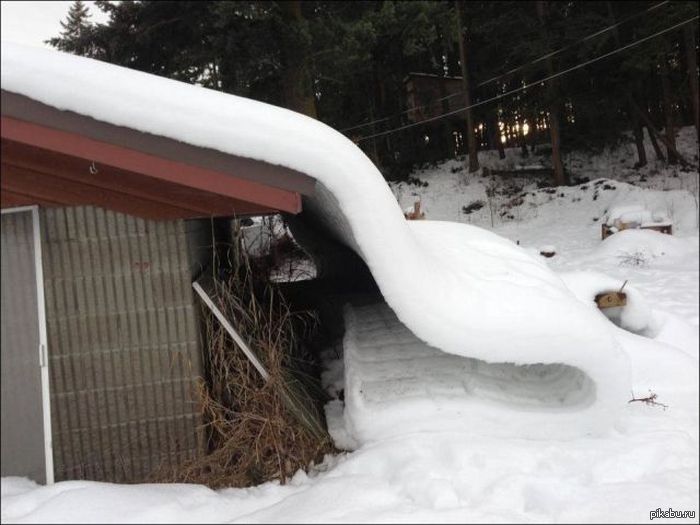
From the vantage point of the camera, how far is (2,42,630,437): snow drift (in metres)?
2.43

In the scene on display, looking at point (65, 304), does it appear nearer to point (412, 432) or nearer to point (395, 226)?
point (395, 226)

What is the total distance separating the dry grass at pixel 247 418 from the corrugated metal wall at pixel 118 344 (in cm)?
15

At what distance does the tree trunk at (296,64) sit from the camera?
26.8 ft

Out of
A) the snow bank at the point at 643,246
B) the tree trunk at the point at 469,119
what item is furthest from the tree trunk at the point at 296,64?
the tree trunk at the point at 469,119

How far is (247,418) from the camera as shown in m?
3.07

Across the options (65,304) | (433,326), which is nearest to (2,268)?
(65,304)

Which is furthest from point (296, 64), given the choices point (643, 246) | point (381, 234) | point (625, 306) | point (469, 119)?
point (469, 119)

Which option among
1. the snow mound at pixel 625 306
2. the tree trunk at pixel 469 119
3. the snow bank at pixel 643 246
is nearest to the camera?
the snow mound at pixel 625 306

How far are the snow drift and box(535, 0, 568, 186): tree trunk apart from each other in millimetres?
14574

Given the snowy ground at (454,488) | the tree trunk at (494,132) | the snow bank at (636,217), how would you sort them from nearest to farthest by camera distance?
the snowy ground at (454,488) → the snow bank at (636,217) → the tree trunk at (494,132)

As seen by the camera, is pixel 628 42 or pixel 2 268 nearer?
pixel 2 268

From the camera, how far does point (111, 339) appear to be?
3039mm

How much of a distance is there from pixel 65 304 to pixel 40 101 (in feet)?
4.08

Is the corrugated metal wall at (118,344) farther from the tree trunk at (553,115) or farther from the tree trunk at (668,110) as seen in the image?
the tree trunk at (668,110)
